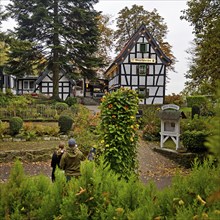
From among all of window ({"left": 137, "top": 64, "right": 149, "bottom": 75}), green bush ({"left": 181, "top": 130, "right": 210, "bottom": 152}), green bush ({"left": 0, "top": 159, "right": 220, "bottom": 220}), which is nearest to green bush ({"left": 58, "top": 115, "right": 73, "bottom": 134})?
green bush ({"left": 181, "top": 130, "right": 210, "bottom": 152})

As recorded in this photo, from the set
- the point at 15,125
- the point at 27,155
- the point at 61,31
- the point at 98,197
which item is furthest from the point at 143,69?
the point at 98,197

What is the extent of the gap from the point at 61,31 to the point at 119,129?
85.8 feet

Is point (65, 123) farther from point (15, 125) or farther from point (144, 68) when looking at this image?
point (144, 68)

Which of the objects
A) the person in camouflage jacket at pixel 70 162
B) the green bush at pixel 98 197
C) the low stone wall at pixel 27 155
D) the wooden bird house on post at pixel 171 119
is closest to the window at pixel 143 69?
the wooden bird house on post at pixel 171 119

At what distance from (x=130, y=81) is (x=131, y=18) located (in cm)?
1502

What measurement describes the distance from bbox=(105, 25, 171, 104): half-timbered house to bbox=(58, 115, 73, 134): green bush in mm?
17393

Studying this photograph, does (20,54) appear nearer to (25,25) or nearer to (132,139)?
(25,25)

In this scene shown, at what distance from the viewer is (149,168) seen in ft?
48.4

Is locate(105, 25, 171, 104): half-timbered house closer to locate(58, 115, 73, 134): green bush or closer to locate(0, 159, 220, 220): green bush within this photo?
locate(58, 115, 73, 134): green bush

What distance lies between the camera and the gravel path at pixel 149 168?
12.8m

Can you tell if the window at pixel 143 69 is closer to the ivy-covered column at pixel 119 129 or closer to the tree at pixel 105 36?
the tree at pixel 105 36

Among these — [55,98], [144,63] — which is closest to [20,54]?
[55,98]

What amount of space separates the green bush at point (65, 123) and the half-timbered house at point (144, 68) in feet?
57.1

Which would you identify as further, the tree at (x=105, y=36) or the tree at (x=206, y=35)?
the tree at (x=105, y=36)
